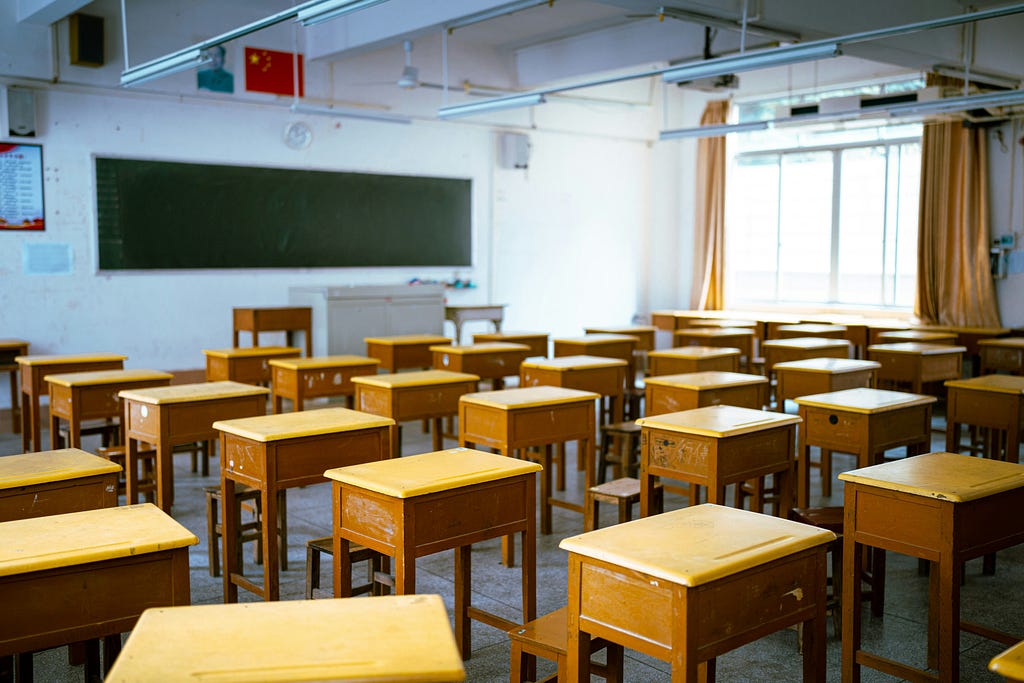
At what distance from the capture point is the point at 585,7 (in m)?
8.61

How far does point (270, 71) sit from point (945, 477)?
7.49 m

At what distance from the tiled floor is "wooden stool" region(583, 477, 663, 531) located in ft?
0.76

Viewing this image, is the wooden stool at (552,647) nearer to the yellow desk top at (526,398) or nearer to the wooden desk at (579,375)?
the yellow desk top at (526,398)

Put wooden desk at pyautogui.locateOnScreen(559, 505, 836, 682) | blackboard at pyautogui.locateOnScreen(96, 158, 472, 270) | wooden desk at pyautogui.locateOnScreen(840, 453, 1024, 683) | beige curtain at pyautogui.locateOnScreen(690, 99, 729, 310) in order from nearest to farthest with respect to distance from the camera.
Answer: wooden desk at pyautogui.locateOnScreen(559, 505, 836, 682), wooden desk at pyautogui.locateOnScreen(840, 453, 1024, 683), blackboard at pyautogui.locateOnScreen(96, 158, 472, 270), beige curtain at pyautogui.locateOnScreen(690, 99, 729, 310)

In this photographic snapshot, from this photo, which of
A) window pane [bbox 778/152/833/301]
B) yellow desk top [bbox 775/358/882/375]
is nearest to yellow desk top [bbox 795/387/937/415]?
yellow desk top [bbox 775/358/882/375]

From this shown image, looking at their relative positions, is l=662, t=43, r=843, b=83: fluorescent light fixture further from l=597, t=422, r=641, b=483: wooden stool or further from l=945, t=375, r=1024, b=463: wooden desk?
l=597, t=422, r=641, b=483: wooden stool

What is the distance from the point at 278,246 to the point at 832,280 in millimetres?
6160

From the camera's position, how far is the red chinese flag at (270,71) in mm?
8555

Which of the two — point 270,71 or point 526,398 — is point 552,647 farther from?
point 270,71

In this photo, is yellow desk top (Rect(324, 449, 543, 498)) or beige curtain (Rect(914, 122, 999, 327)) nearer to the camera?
yellow desk top (Rect(324, 449, 543, 498))

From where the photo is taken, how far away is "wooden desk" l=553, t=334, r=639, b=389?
682 cm

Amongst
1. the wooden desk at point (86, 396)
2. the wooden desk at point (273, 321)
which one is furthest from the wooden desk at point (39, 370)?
the wooden desk at point (273, 321)

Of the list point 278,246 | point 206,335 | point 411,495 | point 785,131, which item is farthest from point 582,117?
point 411,495

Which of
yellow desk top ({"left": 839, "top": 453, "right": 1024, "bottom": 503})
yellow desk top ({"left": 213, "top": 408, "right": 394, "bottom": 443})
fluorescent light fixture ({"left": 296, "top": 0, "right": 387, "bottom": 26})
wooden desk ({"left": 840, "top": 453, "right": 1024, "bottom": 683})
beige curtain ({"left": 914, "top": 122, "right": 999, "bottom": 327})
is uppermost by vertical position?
fluorescent light fixture ({"left": 296, "top": 0, "right": 387, "bottom": 26})
